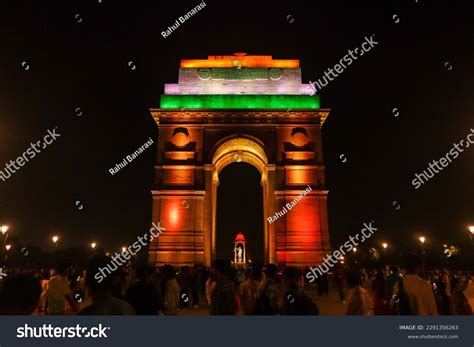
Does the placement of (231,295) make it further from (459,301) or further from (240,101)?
(240,101)

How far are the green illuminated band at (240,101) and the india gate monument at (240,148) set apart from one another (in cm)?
10

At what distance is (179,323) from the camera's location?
5676 mm

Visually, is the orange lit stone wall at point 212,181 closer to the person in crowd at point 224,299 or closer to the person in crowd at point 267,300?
the person in crowd at point 267,300

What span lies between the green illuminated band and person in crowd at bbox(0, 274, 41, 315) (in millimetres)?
34255

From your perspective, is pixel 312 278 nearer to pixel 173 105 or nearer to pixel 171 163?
pixel 171 163

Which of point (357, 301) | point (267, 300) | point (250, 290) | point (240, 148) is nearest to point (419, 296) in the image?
point (357, 301)

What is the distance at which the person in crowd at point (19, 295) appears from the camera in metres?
4.28

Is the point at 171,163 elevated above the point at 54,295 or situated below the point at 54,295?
above

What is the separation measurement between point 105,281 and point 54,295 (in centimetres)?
655

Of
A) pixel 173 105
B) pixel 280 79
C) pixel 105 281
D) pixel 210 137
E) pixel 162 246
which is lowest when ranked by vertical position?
pixel 105 281

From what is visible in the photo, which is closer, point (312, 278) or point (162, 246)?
point (312, 278)

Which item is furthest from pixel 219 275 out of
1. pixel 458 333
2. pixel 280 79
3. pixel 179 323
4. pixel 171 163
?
pixel 280 79

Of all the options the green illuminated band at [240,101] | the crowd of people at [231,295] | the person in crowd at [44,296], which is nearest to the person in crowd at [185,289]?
the person in crowd at [44,296]

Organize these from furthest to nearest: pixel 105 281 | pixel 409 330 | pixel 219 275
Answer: pixel 219 275
pixel 409 330
pixel 105 281
